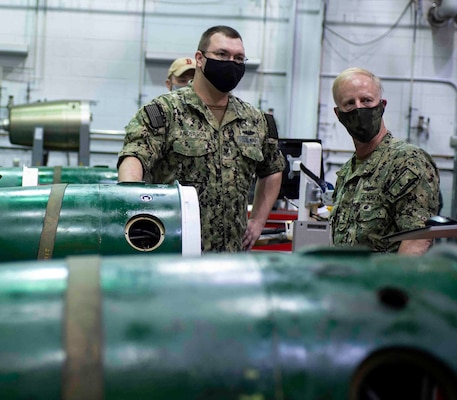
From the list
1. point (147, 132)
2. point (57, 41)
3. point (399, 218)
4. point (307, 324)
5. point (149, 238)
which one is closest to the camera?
point (307, 324)

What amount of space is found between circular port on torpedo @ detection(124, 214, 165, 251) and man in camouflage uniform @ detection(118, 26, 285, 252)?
0.60 meters

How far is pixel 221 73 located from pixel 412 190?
0.99m

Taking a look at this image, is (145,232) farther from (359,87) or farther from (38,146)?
(38,146)

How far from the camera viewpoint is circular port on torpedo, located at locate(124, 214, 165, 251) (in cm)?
216

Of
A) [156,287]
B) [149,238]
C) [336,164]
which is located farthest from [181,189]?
[336,164]

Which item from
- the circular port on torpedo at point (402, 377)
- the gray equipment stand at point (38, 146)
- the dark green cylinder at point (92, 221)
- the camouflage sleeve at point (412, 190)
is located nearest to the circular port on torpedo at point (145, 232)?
the dark green cylinder at point (92, 221)

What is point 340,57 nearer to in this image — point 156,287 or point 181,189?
point 181,189

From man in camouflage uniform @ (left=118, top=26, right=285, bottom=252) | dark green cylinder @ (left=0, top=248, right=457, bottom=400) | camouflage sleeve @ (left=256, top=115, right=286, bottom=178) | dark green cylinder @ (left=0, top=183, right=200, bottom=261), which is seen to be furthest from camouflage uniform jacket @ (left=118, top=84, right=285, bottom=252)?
dark green cylinder @ (left=0, top=248, right=457, bottom=400)

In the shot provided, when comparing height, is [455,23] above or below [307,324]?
above

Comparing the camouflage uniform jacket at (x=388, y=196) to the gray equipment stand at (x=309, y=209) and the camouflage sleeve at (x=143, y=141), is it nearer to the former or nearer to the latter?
the gray equipment stand at (x=309, y=209)

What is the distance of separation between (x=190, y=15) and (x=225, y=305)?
822 cm

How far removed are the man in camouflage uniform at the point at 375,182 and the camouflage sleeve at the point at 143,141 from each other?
74cm

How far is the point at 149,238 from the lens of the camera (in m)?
2.21

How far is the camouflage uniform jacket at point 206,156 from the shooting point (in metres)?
2.89
